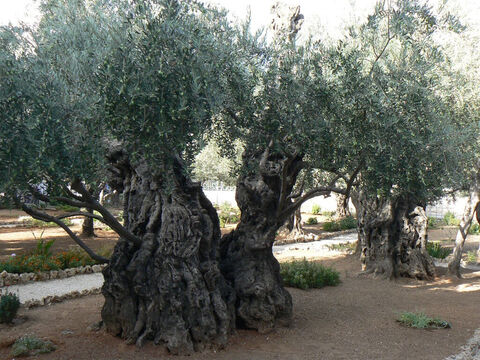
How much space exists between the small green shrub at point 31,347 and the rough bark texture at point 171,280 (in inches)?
36.7

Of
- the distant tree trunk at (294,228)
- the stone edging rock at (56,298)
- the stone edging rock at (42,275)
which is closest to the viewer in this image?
the stone edging rock at (56,298)

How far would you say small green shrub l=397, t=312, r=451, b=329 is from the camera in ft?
28.0

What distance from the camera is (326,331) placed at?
8188 mm

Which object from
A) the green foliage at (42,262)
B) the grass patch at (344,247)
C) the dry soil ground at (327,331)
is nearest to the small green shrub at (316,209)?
the grass patch at (344,247)

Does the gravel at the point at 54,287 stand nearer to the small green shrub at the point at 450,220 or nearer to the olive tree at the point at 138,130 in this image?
the olive tree at the point at 138,130

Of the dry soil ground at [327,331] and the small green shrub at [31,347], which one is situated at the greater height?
the small green shrub at [31,347]

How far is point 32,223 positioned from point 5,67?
2083 centimetres

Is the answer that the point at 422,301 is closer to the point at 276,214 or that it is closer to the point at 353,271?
the point at 353,271

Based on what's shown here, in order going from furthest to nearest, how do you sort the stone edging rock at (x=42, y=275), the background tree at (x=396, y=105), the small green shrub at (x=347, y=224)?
the small green shrub at (x=347, y=224), the stone edging rock at (x=42, y=275), the background tree at (x=396, y=105)

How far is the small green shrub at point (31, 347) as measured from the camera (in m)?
6.50

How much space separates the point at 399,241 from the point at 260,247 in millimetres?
7329

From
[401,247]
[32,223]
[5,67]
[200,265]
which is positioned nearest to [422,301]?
[401,247]

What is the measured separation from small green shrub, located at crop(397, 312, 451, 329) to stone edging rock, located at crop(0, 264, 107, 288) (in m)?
7.89

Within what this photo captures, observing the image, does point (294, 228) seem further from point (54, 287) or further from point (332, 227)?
point (54, 287)
